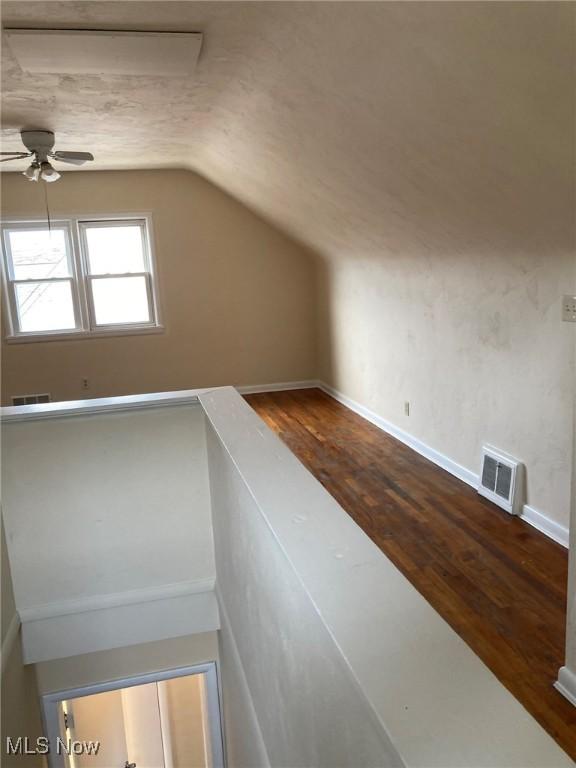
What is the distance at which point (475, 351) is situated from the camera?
3.73 meters

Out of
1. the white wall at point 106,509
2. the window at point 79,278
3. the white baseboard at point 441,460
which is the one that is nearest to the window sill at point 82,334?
the window at point 79,278

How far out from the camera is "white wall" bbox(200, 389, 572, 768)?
825 mm

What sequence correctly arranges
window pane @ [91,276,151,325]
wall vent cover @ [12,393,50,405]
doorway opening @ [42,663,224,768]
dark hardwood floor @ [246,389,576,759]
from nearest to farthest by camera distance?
dark hardwood floor @ [246,389,576,759]
doorway opening @ [42,663,224,768]
wall vent cover @ [12,393,50,405]
window pane @ [91,276,151,325]

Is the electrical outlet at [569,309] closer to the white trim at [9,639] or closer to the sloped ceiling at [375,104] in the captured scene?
the sloped ceiling at [375,104]

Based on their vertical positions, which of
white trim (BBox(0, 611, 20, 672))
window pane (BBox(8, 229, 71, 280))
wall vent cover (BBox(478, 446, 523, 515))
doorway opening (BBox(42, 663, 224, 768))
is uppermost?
window pane (BBox(8, 229, 71, 280))

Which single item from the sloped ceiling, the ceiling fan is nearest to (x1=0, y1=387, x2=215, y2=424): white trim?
the sloped ceiling

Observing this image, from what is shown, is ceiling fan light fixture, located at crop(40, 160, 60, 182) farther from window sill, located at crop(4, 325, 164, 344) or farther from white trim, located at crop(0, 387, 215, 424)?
window sill, located at crop(4, 325, 164, 344)

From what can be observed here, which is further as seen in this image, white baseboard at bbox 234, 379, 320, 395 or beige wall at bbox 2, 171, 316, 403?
white baseboard at bbox 234, 379, 320, 395

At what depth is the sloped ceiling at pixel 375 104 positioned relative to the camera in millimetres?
1930

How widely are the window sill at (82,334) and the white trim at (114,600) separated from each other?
3643 mm

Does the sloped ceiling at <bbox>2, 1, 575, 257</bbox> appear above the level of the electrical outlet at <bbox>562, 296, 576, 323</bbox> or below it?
above

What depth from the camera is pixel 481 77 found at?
203 cm

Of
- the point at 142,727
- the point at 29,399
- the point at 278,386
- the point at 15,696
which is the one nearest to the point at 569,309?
the point at 15,696

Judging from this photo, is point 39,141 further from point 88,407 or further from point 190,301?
point 190,301
